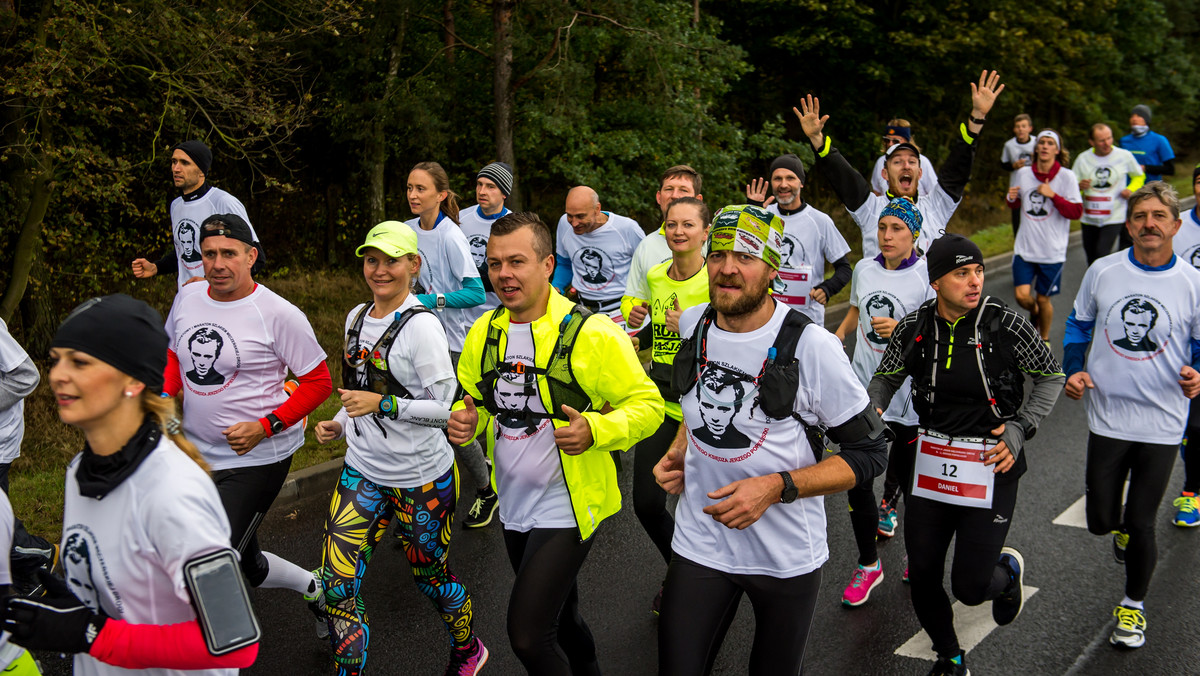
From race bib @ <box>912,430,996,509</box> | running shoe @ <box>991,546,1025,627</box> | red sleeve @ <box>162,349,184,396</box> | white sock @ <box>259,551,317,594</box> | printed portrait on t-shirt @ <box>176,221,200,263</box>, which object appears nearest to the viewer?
race bib @ <box>912,430,996,509</box>

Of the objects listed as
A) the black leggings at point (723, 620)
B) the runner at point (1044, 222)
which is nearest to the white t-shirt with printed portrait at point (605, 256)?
the black leggings at point (723, 620)

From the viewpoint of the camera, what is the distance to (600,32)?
557 inches

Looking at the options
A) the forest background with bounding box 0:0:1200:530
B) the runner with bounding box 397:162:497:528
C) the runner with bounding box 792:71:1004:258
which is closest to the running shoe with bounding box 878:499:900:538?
the runner with bounding box 792:71:1004:258

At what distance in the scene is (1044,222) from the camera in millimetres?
11406

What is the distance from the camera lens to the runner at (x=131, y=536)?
8.17ft

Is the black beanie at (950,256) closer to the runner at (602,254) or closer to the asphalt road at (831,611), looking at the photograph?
the asphalt road at (831,611)

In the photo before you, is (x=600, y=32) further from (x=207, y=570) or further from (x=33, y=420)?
(x=207, y=570)

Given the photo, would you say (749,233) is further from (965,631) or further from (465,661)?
(965,631)

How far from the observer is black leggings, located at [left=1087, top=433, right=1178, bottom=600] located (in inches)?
202

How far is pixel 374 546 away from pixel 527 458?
98 cm

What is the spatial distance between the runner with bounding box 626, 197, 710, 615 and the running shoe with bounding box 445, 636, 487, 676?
109cm

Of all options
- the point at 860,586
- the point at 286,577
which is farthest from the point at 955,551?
the point at 286,577

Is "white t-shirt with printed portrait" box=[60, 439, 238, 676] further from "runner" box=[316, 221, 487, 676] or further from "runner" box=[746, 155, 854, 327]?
"runner" box=[746, 155, 854, 327]

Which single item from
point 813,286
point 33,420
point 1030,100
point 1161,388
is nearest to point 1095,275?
point 1161,388
